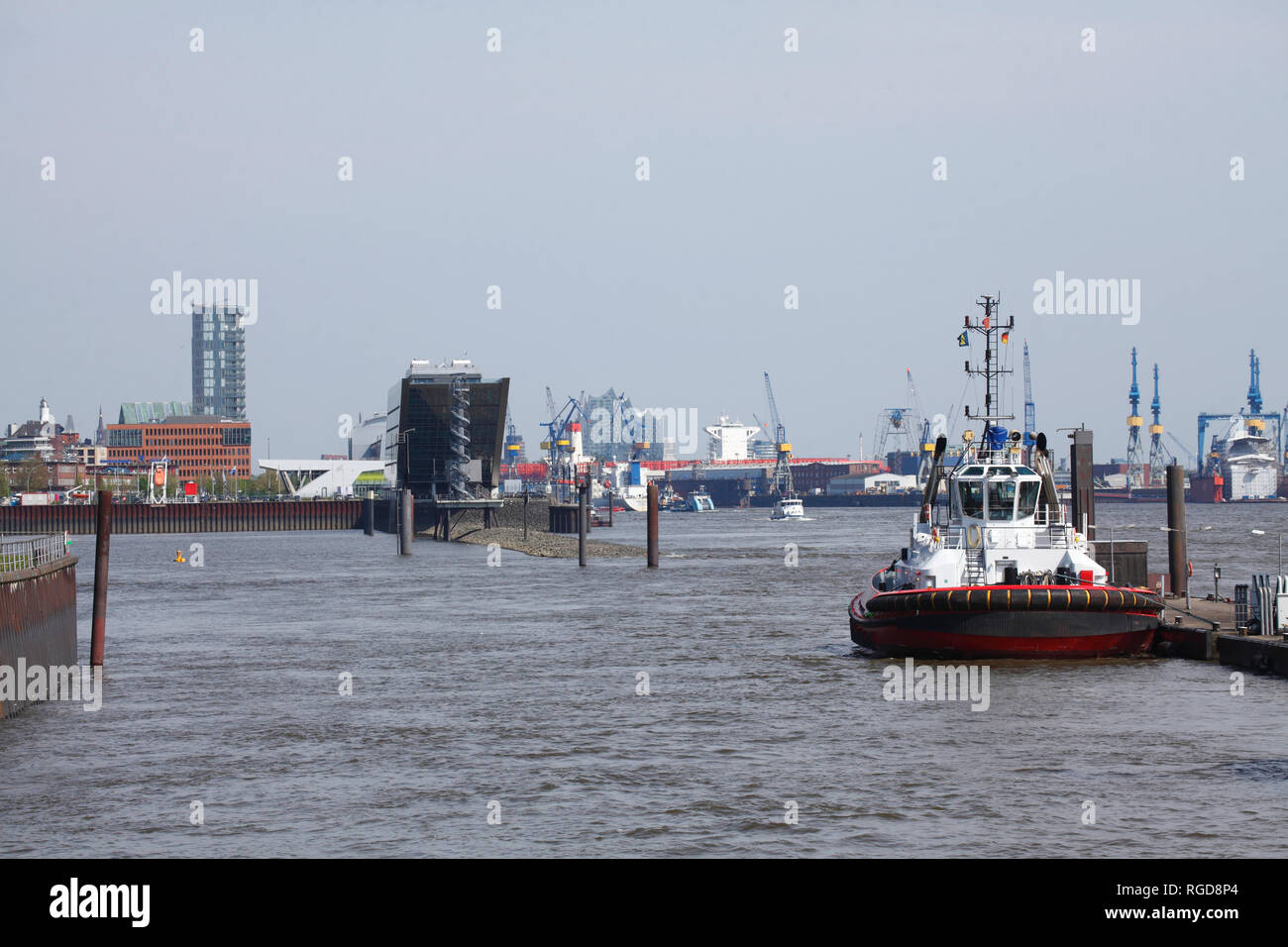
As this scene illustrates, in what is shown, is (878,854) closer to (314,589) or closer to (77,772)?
(77,772)

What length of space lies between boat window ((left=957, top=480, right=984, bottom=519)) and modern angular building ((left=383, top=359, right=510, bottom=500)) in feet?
351

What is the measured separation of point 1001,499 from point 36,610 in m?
23.6

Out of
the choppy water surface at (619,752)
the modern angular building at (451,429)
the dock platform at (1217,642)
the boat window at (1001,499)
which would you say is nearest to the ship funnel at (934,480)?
the boat window at (1001,499)

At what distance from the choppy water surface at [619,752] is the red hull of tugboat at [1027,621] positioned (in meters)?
0.67

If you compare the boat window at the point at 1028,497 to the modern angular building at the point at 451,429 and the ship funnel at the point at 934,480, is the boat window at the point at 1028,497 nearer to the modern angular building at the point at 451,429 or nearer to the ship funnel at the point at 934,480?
the ship funnel at the point at 934,480

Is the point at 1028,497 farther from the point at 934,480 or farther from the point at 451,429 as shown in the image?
the point at 451,429

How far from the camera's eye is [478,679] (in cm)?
3416

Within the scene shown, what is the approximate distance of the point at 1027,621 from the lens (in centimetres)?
3281

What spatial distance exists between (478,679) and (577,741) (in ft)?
31.0

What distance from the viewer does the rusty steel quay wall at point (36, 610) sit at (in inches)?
1025

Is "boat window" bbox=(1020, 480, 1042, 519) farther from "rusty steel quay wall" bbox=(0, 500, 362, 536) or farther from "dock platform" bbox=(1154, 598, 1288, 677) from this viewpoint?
"rusty steel quay wall" bbox=(0, 500, 362, 536)

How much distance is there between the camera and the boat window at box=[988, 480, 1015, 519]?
121 ft

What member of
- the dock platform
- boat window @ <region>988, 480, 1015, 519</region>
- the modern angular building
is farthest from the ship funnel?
the modern angular building
